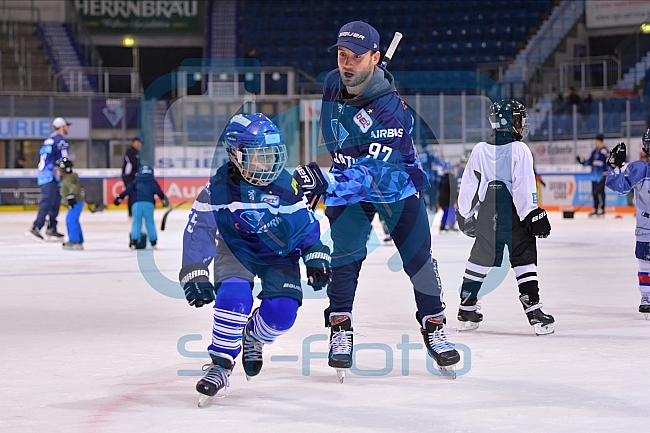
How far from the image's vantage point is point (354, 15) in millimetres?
27000

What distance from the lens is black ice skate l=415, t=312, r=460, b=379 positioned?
381cm

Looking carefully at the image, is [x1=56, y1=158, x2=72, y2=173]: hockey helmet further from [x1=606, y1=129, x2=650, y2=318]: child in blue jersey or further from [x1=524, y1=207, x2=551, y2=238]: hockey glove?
[x1=524, y1=207, x2=551, y2=238]: hockey glove

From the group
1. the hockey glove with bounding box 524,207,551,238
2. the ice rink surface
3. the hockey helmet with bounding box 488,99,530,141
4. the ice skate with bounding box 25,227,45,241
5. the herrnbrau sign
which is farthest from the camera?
the herrnbrau sign

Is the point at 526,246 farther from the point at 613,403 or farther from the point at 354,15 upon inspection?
the point at 354,15

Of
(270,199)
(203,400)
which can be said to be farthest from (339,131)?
(203,400)

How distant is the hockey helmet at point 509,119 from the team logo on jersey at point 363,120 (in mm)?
1468

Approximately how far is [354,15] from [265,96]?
726 cm

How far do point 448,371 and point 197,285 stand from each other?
1142 mm

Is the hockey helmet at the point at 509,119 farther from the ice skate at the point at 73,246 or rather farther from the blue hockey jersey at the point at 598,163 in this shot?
the blue hockey jersey at the point at 598,163

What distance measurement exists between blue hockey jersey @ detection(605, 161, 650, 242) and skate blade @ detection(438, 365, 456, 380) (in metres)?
2.33

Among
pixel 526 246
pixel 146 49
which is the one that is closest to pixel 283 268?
pixel 526 246

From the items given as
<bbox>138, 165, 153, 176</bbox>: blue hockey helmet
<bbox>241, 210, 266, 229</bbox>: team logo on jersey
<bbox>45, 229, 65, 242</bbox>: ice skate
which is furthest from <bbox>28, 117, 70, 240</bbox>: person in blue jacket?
<bbox>241, 210, 266, 229</bbox>: team logo on jersey

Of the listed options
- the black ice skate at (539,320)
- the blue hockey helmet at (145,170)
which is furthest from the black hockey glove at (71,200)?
the black ice skate at (539,320)

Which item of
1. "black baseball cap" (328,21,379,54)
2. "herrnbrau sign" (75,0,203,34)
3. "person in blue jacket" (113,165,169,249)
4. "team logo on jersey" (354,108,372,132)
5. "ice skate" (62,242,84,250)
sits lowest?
"ice skate" (62,242,84,250)
